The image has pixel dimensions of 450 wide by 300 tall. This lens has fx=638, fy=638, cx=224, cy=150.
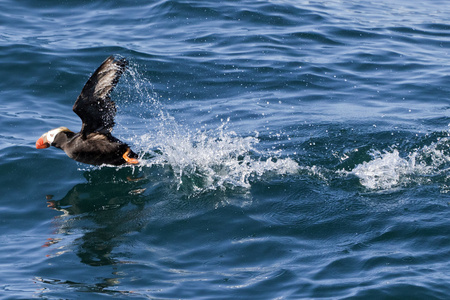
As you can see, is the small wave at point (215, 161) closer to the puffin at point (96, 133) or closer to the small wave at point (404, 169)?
the puffin at point (96, 133)

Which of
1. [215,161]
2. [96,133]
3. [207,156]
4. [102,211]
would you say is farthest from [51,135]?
[215,161]

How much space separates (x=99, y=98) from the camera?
23.3 feet

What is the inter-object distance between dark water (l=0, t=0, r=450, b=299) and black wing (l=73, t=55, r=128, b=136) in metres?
0.73

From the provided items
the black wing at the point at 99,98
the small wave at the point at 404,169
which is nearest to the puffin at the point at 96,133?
the black wing at the point at 99,98

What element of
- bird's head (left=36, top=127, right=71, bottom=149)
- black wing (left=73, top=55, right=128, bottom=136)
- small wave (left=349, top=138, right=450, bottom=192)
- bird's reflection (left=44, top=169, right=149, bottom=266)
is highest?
black wing (left=73, top=55, right=128, bottom=136)

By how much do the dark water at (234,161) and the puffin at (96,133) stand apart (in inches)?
12.1

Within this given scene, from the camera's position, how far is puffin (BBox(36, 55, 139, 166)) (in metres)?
7.02

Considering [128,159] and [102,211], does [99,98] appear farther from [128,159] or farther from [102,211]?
[102,211]

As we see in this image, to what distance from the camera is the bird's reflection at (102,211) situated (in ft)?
20.0

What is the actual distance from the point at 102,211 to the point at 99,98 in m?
1.25

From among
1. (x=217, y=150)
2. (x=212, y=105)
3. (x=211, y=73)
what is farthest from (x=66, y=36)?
(x=217, y=150)

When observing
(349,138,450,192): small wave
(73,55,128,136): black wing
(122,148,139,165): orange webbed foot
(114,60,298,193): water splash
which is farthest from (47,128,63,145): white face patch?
(349,138,450,192): small wave

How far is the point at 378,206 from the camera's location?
638cm

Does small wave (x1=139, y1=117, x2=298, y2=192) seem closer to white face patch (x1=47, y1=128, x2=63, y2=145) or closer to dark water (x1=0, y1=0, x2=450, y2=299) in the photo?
dark water (x1=0, y1=0, x2=450, y2=299)
